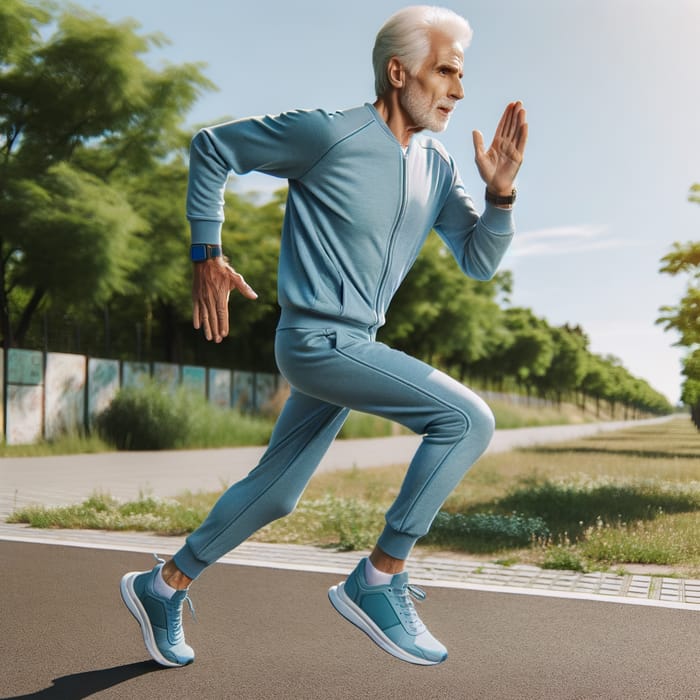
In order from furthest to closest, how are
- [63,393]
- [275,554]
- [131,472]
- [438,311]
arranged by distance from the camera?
1. [438,311]
2. [63,393]
3. [131,472]
4. [275,554]

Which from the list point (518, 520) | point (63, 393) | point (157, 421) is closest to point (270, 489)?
point (518, 520)

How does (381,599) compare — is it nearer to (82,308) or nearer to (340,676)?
(340,676)

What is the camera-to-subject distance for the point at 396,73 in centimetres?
310

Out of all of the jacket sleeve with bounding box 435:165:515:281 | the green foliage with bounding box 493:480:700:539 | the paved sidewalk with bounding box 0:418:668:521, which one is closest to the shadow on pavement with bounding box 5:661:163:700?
the jacket sleeve with bounding box 435:165:515:281

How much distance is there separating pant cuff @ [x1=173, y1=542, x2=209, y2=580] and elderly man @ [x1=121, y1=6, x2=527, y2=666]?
0.59 meters

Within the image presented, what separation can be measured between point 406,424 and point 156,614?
1254 mm

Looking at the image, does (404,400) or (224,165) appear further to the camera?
(224,165)

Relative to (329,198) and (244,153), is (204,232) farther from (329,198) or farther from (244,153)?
(329,198)

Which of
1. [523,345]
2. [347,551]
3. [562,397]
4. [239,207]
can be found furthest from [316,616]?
[562,397]

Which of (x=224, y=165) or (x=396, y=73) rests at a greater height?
(x=396, y=73)

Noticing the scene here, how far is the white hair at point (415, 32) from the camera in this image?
3.02 m

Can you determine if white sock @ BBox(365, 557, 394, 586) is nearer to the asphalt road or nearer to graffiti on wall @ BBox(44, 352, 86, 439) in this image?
the asphalt road

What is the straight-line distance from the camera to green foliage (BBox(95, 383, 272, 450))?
67.4ft

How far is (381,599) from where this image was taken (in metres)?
2.98
